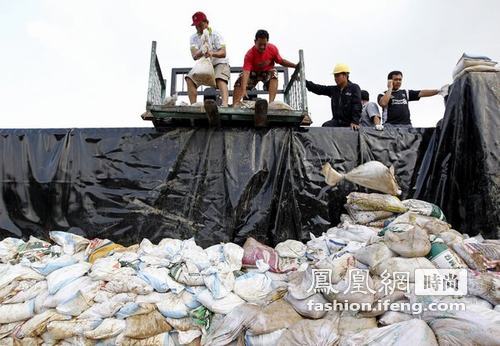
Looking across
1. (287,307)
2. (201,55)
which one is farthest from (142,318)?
(201,55)

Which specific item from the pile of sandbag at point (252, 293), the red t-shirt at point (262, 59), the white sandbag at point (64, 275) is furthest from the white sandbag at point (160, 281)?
the red t-shirt at point (262, 59)

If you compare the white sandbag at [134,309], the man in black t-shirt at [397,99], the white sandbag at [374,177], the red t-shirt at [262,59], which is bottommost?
the white sandbag at [134,309]

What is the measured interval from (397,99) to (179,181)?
9.79ft

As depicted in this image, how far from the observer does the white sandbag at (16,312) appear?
2.58 metres

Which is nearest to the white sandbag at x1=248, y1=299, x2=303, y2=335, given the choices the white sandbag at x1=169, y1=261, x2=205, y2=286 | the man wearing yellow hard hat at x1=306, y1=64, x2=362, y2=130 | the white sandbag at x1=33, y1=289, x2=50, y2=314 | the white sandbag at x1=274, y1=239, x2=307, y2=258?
the white sandbag at x1=169, y1=261, x2=205, y2=286

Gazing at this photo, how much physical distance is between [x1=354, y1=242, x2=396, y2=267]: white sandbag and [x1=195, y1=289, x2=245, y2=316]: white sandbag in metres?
0.92

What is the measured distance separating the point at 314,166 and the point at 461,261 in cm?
164

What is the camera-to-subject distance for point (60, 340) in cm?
250

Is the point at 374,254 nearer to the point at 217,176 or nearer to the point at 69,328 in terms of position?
the point at 217,176

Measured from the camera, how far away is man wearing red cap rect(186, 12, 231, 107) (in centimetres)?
397

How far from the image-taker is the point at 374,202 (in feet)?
10.8

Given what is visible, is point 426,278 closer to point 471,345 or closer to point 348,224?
point 471,345

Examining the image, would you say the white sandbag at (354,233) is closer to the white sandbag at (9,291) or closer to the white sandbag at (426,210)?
the white sandbag at (426,210)

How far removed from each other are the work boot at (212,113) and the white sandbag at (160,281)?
1.54 metres
